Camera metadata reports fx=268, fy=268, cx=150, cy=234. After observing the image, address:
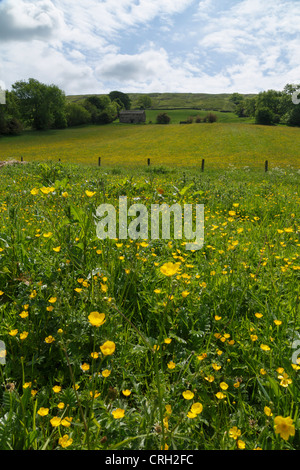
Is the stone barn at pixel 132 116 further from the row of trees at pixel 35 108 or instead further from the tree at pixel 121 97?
the tree at pixel 121 97

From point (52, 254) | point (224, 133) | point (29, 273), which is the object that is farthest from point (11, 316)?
point (224, 133)

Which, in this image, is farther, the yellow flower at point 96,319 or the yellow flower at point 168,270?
the yellow flower at point 168,270

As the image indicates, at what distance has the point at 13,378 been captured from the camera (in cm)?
175

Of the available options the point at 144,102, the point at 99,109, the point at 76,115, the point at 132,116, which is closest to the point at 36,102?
the point at 76,115

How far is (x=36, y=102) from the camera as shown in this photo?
6250cm

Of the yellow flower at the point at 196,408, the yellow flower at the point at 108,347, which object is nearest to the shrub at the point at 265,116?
the yellow flower at the point at 196,408

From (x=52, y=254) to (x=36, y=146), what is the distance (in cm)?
4462

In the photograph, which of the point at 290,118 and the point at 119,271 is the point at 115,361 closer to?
the point at 119,271

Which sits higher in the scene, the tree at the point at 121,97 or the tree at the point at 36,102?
the tree at the point at 121,97

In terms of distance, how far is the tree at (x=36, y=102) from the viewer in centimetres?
6178

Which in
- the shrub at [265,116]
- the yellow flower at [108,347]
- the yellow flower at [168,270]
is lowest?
the yellow flower at [108,347]

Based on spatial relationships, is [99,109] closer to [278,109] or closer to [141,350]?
[278,109]

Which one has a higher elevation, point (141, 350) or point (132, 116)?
point (132, 116)

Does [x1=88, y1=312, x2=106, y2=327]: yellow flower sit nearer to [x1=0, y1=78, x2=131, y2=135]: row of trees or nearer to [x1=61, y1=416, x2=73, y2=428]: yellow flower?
[x1=61, y1=416, x2=73, y2=428]: yellow flower
